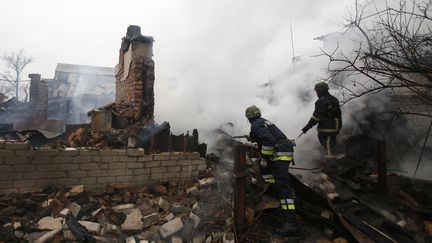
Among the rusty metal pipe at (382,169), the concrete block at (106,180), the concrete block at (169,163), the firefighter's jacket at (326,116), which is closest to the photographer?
the concrete block at (106,180)

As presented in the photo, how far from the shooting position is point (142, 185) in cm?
510

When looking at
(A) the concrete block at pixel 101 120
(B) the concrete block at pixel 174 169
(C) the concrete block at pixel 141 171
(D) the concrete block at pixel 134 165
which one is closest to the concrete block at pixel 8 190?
(D) the concrete block at pixel 134 165

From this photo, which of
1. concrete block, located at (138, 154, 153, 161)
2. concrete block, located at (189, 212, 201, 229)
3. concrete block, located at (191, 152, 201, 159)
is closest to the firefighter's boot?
concrete block, located at (189, 212, 201, 229)

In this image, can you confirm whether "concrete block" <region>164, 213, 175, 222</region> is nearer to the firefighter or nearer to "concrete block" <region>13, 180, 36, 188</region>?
the firefighter

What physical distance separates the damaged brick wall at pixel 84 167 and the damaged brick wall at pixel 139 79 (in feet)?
4.36

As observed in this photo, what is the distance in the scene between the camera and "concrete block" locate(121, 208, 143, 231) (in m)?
4.07

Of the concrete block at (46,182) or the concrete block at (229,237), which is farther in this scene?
the concrete block at (46,182)

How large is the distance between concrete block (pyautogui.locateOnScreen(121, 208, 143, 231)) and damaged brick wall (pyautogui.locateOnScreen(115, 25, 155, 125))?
2287 millimetres

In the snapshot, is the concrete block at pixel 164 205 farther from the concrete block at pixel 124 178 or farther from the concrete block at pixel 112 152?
the concrete block at pixel 112 152

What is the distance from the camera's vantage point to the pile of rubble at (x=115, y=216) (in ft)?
12.6

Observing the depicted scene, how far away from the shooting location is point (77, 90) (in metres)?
32.0

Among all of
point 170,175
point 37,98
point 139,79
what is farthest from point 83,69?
point 170,175

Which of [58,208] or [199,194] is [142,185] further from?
[58,208]

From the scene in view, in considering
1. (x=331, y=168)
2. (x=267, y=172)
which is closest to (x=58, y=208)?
(x=267, y=172)
